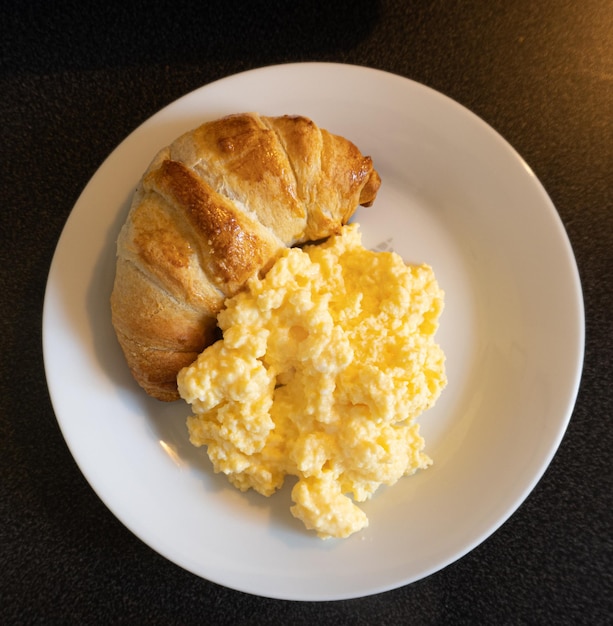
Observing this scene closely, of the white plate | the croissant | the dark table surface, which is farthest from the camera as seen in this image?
the dark table surface

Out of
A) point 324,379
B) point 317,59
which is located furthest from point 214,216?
point 317,59

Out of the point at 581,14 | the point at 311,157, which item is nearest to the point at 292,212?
the point at 311,157

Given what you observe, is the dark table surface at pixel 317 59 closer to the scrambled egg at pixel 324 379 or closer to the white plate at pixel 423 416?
the white plate at pixel 423 416

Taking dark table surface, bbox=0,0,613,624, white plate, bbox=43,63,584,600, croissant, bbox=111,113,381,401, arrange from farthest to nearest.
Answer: dark table surface, bbox=0,0,613,624
white plate, bbox=43,63,584,600
croissant, bbox=111,113,381,401

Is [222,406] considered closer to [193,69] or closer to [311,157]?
[311,157]

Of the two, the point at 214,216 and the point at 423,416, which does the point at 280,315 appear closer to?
the point at 214,216

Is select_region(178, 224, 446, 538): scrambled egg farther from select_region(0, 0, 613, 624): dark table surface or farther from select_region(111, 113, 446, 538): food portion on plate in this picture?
select_region(0, 0, 613, 624): dark table surface

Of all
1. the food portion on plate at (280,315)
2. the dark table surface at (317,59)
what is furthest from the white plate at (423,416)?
the dark table surface at (317,59)

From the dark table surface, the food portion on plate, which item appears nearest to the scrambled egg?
the food portion on plate

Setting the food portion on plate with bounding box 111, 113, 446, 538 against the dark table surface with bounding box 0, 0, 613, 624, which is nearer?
the food portion on plate with bounding box 111, 113, 446, 538
